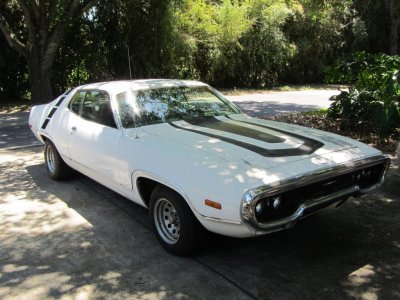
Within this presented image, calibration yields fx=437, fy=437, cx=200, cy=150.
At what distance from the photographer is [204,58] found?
63.7 feet

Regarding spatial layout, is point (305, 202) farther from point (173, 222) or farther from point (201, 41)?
point (201, 41)

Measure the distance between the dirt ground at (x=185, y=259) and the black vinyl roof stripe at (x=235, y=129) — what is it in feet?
3.12

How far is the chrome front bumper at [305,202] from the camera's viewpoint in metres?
3.15

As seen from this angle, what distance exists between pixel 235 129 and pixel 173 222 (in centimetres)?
119

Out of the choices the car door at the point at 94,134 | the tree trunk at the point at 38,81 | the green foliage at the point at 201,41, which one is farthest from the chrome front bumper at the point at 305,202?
the tree trunk at the point at 38,81

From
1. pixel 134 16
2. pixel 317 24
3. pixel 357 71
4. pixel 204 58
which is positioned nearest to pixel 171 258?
pixel 357 71

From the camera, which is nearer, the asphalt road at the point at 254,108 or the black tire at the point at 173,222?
the black tire at the point at 173,222

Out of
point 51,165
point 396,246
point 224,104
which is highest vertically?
point 224,104

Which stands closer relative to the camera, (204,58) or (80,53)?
(80,53)

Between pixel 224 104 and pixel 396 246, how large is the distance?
250cm

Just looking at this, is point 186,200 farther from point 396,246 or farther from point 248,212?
point 396,246

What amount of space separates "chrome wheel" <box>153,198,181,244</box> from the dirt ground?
16 cm

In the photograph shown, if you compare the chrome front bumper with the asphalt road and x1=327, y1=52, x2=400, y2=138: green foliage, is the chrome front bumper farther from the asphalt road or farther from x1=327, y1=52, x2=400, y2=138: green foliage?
the asphalt road

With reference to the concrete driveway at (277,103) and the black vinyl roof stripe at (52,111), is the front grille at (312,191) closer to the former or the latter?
the black vinyl roof stripe at (52,111)
